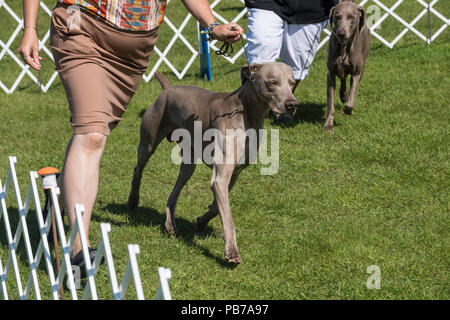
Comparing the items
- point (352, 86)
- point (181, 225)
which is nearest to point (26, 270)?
point (181, 225)

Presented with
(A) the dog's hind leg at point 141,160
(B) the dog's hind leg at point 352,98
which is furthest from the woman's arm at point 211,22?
(B) the dog's hind leg at point 352,98

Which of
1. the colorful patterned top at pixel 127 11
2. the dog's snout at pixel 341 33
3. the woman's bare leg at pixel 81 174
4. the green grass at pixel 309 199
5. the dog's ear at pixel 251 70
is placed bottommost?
the green grass at pixel 309 199

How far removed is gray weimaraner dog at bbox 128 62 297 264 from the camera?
3994 millimetres

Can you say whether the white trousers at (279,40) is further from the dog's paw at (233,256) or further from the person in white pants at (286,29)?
the dog's paw at (233,256)

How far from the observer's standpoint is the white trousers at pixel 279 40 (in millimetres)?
6031

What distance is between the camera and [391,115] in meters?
6.86

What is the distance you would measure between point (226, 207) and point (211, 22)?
1078mm

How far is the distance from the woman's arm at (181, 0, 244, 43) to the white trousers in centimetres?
216

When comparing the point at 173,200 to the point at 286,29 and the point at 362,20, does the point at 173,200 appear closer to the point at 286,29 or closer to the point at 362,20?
the point at 286,29

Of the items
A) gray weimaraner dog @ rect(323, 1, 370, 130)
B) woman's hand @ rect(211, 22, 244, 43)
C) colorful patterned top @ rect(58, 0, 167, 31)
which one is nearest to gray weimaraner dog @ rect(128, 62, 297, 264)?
woman's hand @ rect(211, 22, 244, 43)

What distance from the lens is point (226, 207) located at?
4.04 m

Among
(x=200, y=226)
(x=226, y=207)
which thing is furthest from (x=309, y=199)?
(x=226, y=207)

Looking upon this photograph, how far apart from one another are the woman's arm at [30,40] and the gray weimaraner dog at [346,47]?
12.2 feet
